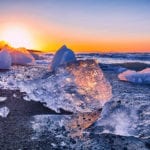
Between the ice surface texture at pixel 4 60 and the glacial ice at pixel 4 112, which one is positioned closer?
the glacial ice at pixel 4 112

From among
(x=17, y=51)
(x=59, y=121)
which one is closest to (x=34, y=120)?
(x=59, y=121)

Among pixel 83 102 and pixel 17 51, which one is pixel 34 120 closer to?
pixel 83 102

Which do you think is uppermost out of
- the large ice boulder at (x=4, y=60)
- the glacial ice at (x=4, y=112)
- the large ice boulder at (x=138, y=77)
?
the large ice boulder at (x=4, y=60)

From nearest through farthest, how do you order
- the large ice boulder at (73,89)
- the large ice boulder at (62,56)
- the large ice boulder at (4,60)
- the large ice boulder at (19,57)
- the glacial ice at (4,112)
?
1. the glacial ice at (4,112)
2. the large ice boulder at (73,89)
3. the large ice boulder at (4,60)
4. the large ice boulder at (62,56)
5. the large ice boulder at (19,57)

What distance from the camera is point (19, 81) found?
27.4ft

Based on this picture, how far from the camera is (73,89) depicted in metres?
6.99

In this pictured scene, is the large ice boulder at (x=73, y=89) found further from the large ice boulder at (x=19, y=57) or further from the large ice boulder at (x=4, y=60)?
the large ice boulder at (x=19, y=57)

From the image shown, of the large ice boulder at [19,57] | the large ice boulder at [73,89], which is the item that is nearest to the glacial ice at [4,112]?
the large ice boulder at [73,89]

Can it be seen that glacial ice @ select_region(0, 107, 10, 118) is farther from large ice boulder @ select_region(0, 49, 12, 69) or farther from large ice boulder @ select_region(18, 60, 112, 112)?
large ice boulder @ select_region(0, 49, 12, 69)

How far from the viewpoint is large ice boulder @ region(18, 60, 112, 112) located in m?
5.92

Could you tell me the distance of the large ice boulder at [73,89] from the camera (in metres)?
5.92

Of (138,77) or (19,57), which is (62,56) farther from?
(138,77)

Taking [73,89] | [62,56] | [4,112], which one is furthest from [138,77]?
[4,112]

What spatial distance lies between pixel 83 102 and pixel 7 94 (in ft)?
5.28
